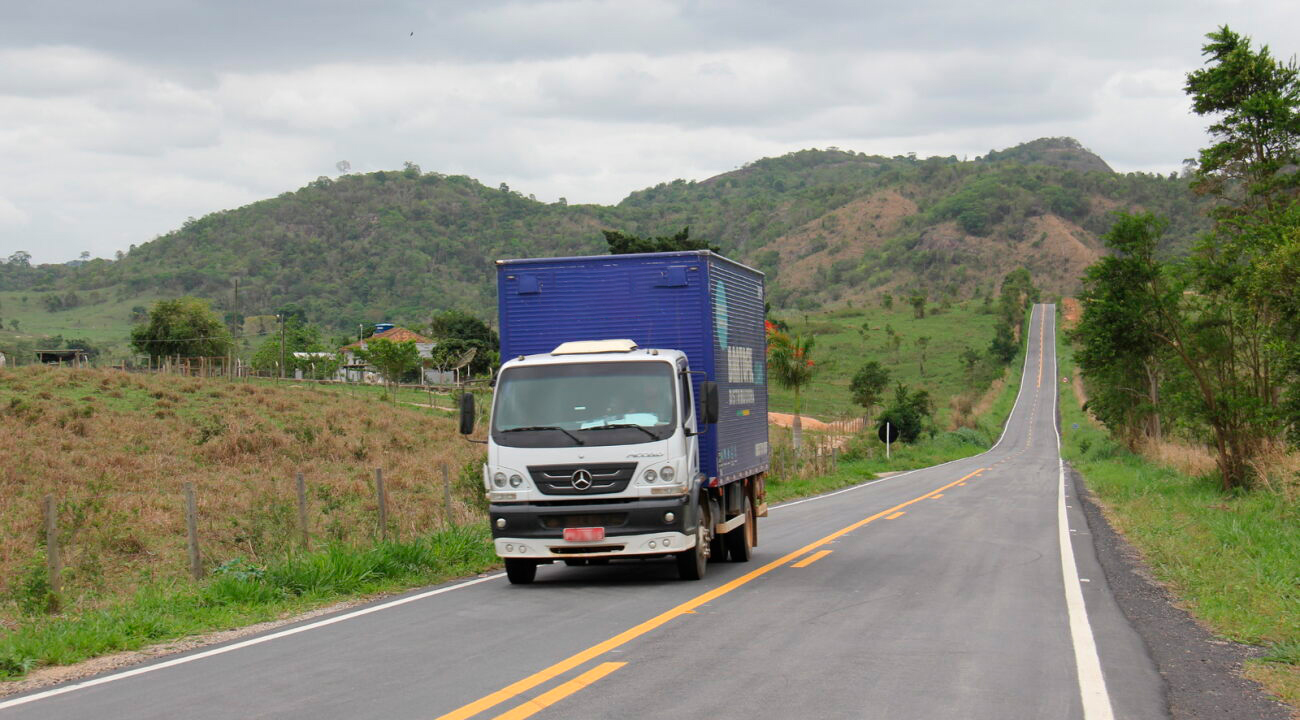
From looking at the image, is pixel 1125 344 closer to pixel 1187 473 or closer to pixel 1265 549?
pixel 1187 473

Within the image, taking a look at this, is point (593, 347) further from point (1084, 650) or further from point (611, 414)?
point (1084, 650)

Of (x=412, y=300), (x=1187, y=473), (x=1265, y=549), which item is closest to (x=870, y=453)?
(x=1187, y=473)

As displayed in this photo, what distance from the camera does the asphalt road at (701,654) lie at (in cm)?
697

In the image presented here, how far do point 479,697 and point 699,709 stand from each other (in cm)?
144

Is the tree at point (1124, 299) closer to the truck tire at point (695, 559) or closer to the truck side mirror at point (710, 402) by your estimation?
the truck side mirror at point (710, 402)

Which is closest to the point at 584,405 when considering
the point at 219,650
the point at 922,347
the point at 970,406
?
the point at 219,650

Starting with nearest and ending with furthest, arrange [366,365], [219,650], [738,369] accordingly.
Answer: [219,650] → [738,369] → [366,365]

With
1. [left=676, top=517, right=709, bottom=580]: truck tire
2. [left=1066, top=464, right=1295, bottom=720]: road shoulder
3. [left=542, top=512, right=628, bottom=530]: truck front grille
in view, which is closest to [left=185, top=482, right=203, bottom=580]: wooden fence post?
[left=542, top=512, right=628, bottom=530]: truck front grille

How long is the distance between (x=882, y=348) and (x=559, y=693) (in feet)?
377

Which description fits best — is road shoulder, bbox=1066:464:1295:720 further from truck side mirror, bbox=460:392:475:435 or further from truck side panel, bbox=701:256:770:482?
truck side mirror, bbox=460:392:475:435

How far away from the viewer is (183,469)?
3244 cm

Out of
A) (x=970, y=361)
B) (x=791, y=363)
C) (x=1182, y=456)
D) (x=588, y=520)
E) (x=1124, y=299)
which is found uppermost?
(x=1124, y=299)

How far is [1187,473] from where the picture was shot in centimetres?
3262

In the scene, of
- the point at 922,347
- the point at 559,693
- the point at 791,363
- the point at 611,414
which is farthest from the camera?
the point at 922,347
